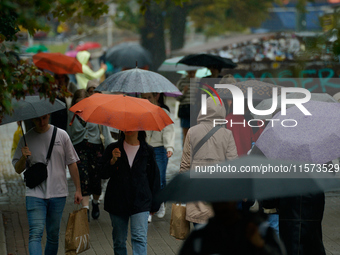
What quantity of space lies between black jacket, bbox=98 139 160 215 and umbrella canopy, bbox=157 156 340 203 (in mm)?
1829

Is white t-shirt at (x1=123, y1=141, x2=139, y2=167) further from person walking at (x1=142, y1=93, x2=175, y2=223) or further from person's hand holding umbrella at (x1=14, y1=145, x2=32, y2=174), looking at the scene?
person walking at (x1=142, y1=93, x2=175, y2=223)

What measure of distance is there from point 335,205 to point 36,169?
17.2 ft

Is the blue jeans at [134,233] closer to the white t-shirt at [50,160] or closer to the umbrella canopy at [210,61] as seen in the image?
Result: the white t-shirt at [50,160]

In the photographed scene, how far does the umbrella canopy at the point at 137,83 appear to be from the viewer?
7043mm

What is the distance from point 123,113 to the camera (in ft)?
17.6

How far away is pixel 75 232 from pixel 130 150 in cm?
93

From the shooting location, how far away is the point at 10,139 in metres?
15.1

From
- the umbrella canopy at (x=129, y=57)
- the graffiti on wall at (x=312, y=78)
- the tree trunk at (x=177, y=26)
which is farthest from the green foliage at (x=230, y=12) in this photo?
the umbrella canopy at (x=129, y=57)

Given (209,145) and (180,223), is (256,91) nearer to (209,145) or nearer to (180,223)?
(209,145)

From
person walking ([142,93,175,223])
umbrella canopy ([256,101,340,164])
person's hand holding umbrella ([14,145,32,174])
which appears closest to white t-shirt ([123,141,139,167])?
person's hand holding umbrella ([14,145,32,174])

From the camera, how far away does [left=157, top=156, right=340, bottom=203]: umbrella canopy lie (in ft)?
9.86

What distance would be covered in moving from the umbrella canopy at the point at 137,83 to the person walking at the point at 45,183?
180 cm

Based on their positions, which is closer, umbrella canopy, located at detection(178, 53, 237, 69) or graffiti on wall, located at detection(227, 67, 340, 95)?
umbrella canopy, located at detection(178, 53, 237, 69)

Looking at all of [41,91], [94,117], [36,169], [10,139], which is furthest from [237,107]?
[10,139]
